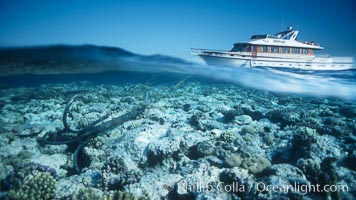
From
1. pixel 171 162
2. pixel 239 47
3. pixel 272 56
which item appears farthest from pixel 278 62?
pixel 171 162

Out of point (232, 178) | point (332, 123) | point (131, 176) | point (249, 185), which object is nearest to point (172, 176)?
A: point (131, 176)

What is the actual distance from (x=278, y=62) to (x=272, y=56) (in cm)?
90

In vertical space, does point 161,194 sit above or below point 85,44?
below

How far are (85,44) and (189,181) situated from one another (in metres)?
14.6

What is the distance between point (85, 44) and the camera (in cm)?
1664

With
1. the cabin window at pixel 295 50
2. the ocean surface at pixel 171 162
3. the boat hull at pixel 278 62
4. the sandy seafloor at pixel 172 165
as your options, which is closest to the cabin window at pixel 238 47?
the boat hull at pixel 278 62

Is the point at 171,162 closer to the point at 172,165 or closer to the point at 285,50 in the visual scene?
the point at 172,165

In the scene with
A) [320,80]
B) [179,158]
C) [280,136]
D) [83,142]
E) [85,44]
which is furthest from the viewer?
[320,80]

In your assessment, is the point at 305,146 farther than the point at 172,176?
Yes

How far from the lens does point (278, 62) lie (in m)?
23.2

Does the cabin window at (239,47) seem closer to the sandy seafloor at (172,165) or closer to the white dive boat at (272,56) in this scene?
the white dive boat at (272,56)

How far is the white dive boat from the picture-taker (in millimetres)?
22303

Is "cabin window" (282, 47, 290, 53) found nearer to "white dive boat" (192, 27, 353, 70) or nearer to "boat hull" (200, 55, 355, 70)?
"white dive boat" (192, 27, 353, 70)

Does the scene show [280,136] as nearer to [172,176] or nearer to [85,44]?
[172,176]
